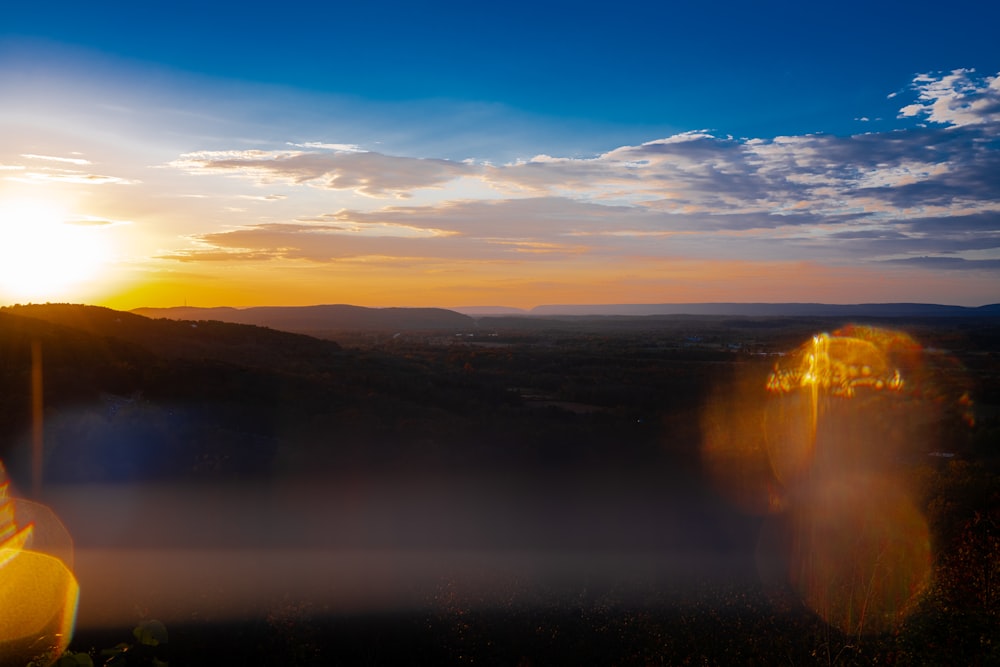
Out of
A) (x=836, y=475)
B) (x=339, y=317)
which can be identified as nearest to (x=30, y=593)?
(x=836, y=475)

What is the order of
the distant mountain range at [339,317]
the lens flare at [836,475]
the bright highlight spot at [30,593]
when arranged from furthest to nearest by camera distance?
1. the distant mountain range at [339,317]
2. the lens flare at [836,475]
3. the bright highlight spot at [30,593]

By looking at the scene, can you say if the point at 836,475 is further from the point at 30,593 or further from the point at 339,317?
the point at 339,317

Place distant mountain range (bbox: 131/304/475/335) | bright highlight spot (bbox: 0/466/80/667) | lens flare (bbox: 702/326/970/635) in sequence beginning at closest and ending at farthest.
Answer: bright highlight spot (bbox: 0/466/80/667), lens flare (bbox: 702/326/970/635), distant mountain range (bbox: 131/304/475/335)

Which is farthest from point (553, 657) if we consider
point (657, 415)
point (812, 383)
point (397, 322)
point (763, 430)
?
point (397, 322)

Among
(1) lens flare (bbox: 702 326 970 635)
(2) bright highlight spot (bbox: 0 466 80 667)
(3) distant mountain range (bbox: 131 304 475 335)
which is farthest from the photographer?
(3) distant mountain range (bbox: 131 304 475 335)

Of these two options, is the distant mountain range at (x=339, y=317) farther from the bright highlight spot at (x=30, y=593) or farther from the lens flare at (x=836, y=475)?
the bright highlight spot at (x=30, y=593)

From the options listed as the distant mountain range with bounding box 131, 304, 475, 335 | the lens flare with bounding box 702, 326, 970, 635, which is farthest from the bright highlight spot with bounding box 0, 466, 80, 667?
the distant mountain range with bounding box 131, 304, 475, 335

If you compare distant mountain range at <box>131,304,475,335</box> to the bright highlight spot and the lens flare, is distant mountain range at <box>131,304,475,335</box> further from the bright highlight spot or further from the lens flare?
the bright highlight spot

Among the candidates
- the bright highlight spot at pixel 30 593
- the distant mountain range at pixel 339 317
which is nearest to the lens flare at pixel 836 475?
the bright highlight spot at pixel 30 593

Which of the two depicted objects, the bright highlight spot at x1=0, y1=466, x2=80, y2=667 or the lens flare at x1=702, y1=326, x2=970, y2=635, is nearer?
the bright highlight spot at x1=0, y1=466, x2=80, y2=667
